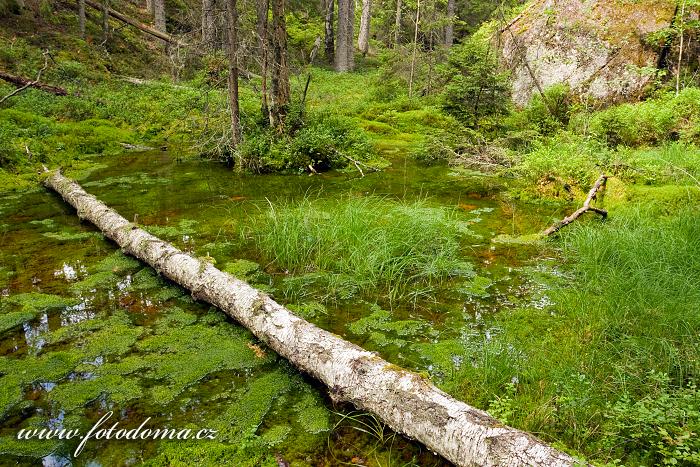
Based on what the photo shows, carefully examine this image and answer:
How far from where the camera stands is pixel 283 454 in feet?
9.42

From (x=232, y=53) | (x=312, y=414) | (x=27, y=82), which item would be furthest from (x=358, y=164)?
(x=27, y=82)

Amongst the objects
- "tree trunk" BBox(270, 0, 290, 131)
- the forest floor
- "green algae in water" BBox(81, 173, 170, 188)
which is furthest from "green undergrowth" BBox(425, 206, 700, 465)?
"tree trunk" BBox(270, 0, 290, 131)

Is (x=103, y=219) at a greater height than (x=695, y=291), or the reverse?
(x=695, y=291)

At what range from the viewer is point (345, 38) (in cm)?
2528

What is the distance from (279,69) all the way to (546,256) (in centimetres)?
755

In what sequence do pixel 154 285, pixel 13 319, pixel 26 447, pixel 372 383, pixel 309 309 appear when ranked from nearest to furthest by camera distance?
pixel 26 447
pixel 372 383
pixel 13 319
pixel 309 309
pixel 154 285

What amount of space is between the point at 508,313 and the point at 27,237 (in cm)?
592

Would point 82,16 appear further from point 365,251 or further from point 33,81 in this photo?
point 365,251

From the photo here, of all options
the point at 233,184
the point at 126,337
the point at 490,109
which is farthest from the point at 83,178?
the point at 490,109

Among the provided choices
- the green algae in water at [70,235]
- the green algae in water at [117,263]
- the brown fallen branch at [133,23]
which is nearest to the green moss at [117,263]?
the green algae in water at [117,263]

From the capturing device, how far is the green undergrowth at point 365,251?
505 cm

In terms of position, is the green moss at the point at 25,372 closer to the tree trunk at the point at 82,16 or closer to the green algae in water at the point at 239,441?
the green algae in water at the point at 239,441

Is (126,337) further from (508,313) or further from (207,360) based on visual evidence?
(508,313)

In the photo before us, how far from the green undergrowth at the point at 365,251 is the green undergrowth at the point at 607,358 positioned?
1.07m
